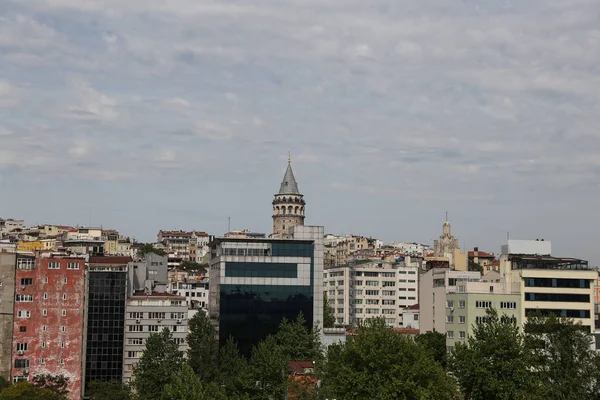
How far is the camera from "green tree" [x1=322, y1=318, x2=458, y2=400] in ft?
241

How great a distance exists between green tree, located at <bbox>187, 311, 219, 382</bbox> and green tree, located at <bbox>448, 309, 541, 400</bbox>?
1129 inches

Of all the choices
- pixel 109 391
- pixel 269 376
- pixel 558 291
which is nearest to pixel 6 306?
pixel 109 391

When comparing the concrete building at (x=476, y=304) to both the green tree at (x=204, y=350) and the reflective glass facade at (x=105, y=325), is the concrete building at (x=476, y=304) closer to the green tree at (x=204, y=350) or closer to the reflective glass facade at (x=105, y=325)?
the green tree at (x=204, y=350)

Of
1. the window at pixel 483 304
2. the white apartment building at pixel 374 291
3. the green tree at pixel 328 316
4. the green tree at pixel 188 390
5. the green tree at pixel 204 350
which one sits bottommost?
the green tree at pixel 188 390

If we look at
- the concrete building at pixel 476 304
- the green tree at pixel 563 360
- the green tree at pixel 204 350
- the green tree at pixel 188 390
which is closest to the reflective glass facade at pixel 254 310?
the green tree at pixel 204 350

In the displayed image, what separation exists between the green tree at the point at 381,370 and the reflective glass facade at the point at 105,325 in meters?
37.9

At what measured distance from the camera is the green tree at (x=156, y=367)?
88.8m

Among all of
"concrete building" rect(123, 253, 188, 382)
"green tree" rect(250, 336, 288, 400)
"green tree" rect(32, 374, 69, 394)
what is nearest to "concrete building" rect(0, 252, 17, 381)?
"green tree" rect(32, 374, 69, 394)

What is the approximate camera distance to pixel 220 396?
75.6 m

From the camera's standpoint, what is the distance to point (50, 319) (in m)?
106

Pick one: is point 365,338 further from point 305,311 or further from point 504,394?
point 305,311

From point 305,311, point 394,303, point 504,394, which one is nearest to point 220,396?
point 504,394

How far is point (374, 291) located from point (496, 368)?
8402 centimetres

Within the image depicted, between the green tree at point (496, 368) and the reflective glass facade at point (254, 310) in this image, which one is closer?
the green tree at point (496, 368)
